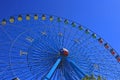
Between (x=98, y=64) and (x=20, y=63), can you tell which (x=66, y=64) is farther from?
(x=20, y=63)

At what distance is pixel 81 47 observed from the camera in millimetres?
26453

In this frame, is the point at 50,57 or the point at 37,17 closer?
the point at 50,57

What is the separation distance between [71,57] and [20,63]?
4.76 m

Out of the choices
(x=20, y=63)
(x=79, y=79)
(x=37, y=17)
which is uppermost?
(x=37, y=17)

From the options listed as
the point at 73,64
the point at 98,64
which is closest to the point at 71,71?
the point at 73,64

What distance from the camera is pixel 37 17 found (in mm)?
26938

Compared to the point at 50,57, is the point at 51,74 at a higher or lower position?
lower

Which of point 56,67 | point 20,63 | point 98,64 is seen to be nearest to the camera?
point 20,63

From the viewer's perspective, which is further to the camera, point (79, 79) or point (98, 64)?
point (98, 64)

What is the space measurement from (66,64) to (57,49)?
4.38ft

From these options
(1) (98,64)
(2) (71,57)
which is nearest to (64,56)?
(2) (71,57)

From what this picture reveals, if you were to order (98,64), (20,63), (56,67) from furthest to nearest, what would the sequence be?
(98,64)
(56,67)
(20,63)

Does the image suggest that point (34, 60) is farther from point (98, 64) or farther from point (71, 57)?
point (98, 64)

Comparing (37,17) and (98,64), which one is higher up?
(37,17)
